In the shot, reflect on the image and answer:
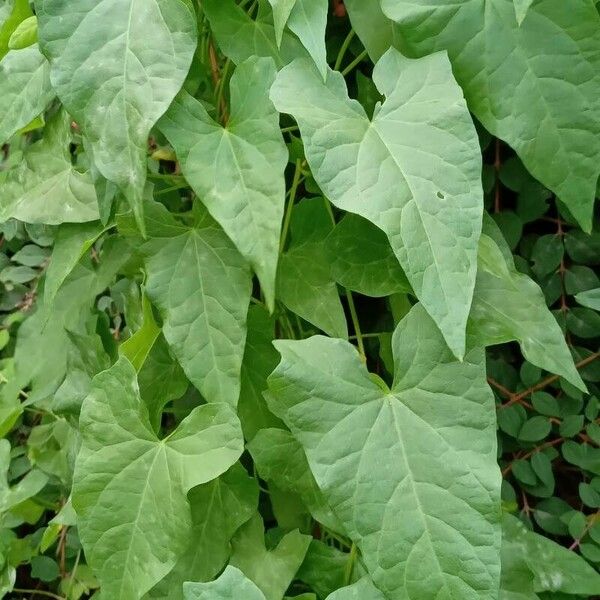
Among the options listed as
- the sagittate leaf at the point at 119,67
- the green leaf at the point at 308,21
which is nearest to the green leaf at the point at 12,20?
the sagittate leaf at the point at 119,67

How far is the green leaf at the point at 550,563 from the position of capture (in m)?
0.74

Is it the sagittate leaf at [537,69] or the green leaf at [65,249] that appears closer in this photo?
the sagittate leaf at [537,69]

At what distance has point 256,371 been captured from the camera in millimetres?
688

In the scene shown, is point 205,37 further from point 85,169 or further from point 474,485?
point 474,485

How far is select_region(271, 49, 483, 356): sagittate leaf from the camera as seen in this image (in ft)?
1.62

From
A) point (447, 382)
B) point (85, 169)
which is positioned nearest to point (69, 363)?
point (85, 169)

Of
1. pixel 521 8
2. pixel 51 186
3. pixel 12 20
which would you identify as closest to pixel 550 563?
pixel 521 8

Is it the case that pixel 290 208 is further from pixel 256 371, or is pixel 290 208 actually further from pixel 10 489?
pixel 10 489

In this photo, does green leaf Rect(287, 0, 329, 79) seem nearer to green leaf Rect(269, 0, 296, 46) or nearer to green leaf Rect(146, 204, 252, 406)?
green leaf Rect(269, 0, 296, 46)

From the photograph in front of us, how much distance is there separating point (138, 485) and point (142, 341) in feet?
0.43

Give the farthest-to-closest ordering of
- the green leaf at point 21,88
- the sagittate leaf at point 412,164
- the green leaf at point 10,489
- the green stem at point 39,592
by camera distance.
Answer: the green stem at point 39,592 → the green leaf at point 10,489 → the green leaf at point 21,88 → the sagittate leaf at point 412,164

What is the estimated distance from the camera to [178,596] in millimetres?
688

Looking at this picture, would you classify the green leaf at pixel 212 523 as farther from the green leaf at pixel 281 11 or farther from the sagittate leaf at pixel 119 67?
the green leaf at pixel 281 11

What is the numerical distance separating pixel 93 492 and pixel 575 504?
21.6 inches
